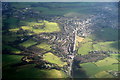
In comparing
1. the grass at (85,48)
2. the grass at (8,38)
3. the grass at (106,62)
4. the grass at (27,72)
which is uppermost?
the grass at (8,38)

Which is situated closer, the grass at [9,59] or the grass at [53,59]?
the grass at [9,59]

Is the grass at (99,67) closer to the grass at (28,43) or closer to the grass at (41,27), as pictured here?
the grass at (28,43)

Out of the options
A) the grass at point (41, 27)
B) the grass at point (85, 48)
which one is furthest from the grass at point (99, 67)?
the grass at point (41, 27)

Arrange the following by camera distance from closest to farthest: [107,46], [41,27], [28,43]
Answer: [28,43] < [107,46] < [41,27]

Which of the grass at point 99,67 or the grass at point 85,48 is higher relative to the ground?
the grass at point 85,48

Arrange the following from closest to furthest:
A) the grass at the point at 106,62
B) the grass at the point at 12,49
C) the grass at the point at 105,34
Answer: the grass at the point at 106,62 → the grass at the point at 12,49 → the grass at the point at 105,34

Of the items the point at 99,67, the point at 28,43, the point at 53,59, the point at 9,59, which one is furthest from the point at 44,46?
the point at 99,67

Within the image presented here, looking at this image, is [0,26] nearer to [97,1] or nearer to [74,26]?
[74,26]

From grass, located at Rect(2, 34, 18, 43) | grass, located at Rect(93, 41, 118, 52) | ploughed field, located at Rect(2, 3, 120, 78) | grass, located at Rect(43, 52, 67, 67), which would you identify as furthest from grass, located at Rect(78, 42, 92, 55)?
grass, located at Rect(2, 34, 18, 43)

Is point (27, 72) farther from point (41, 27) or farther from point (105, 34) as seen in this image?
point (105, 34)

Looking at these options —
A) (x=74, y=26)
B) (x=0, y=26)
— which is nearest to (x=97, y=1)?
(x=74, y=26)
